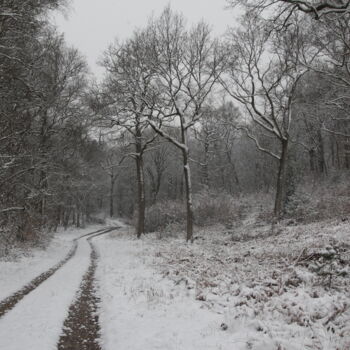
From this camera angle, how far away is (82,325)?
264 inches

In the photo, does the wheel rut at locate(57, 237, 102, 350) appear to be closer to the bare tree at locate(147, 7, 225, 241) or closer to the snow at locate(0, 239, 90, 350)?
the snow at locate(0, 239, 90, 350)

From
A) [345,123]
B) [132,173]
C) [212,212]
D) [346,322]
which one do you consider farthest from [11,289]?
[132,173]

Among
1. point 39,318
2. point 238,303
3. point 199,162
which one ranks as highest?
point 199,162

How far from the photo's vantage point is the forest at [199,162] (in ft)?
23.8

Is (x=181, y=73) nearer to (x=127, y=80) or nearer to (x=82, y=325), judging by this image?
(x=127, y=80)

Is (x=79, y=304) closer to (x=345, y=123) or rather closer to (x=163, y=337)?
(x=163, y=337)

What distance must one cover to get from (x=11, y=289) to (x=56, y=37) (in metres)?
14.3

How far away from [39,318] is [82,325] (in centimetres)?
101

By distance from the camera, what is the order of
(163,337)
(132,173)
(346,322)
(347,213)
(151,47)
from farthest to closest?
(132,173), (151,47), (347,213), (163,337), (346,322)

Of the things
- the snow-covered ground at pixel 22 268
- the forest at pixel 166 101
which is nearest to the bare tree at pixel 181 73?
the forest at pixel 166 101

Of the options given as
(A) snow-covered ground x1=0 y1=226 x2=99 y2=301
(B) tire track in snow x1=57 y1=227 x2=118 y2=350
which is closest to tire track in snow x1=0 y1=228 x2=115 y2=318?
(A) snow-covered ground x1=0 y1=226 x2=99 y2=301

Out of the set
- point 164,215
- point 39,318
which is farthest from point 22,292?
point 164,215

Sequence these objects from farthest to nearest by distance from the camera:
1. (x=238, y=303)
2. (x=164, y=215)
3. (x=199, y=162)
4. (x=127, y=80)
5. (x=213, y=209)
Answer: (x=164, y=215) → (x=213, y=209) → (x=199, y=162) → (x=127, y=80) → (x=238, y=303)

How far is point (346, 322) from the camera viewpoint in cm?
540
